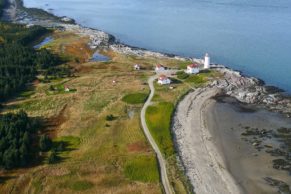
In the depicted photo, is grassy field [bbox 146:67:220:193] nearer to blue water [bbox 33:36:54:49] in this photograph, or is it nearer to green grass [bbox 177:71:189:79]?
green grass [bbox 177:71:189:79]

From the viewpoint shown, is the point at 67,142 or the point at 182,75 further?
the point at 182,75

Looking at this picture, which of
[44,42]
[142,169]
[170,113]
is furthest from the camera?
[44,42]

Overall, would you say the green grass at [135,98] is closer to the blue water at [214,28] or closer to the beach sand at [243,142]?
the beach sand at [243,142]

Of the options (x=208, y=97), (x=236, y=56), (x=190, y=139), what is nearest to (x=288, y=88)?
(x=208, y=97)

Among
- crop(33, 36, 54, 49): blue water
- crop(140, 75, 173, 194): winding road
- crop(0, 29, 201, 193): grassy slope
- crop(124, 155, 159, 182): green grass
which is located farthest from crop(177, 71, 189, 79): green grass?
crop(33, 36, 54, 49): blue water

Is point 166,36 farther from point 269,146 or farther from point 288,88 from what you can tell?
point 269,146

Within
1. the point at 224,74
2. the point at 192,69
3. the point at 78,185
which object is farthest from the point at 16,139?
the point at 224,74

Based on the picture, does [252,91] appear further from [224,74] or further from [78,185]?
[78,185]

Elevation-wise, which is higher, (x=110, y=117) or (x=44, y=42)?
(x=44, y=42)
